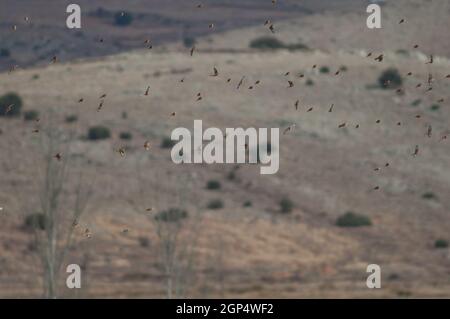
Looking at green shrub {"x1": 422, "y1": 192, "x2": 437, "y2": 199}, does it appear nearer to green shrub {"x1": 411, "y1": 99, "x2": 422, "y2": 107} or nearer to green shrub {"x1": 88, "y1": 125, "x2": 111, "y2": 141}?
green shrub {"x1": 411, "y1": 99, "x2": 422, "y2": 107}

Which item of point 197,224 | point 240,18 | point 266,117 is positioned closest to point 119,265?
point 197,224

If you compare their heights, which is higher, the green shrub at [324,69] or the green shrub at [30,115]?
the green shrub at [324,69]

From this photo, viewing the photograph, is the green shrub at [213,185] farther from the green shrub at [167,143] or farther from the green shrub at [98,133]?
the green shrub at [98,133]

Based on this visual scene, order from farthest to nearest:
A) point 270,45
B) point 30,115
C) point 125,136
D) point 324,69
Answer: point 270,45
point 324,69
point 30,115
point 125,136

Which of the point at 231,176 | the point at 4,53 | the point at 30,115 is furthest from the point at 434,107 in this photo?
the point at 4,53

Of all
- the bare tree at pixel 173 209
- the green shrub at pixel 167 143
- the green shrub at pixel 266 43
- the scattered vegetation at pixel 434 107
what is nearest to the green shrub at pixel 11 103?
the green shrub at pixel 167 143

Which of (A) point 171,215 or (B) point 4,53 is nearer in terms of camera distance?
(A) point 171,215

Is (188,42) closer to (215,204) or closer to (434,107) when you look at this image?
(434,107)
